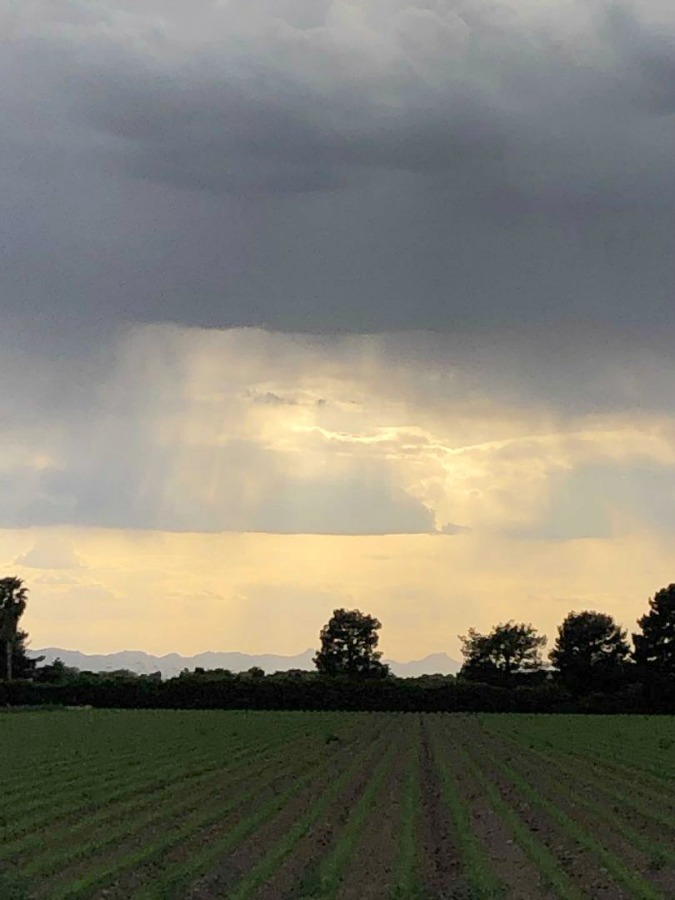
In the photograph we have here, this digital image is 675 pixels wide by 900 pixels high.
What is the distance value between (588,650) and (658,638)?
35.0 feet

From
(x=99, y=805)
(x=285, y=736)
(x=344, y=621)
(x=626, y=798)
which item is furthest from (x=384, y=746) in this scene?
(x=344, y=621)

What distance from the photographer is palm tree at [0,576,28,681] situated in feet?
455

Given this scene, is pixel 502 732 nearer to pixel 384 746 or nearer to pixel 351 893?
pixel 384 746

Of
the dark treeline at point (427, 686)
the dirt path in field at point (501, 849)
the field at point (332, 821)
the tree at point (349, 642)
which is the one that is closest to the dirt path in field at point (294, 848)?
the field at point (332, 821)

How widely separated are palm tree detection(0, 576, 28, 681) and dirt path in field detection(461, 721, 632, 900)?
107140 mm

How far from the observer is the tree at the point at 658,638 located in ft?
411

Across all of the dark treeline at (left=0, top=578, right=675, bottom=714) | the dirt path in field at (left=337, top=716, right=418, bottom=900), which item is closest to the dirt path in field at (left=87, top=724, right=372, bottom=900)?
the dirt path in field at (left=337, top=716, right=418, bottom=900)

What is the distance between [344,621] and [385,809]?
14775 cm

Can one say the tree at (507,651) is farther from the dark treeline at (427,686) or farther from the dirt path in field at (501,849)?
the dirt path in field at (501,849)

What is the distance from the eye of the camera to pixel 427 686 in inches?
4092

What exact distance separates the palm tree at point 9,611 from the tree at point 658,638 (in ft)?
212

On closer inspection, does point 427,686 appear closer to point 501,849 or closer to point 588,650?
point 588,650

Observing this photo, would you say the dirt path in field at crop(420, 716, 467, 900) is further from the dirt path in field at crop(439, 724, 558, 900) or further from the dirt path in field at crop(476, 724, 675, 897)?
the dirt path in field at crop(476, 724, 675, 897)

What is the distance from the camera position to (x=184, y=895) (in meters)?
16.4
